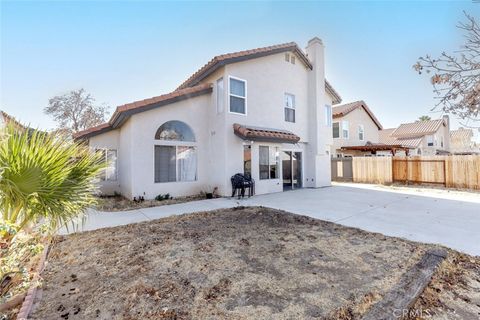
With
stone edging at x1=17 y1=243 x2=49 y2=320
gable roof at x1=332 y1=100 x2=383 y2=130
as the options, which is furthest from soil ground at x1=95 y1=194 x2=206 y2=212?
gable roof at x1=332 y1=100 x2=383 y2=130

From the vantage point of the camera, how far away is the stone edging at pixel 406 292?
9.09ft

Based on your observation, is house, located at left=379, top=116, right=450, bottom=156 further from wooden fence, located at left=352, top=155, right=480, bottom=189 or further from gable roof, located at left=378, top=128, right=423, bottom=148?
wooden fence, located at left=352, top=155, right=480, bottom=189

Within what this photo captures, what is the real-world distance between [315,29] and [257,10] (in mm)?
5628

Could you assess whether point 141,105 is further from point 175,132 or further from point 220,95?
point 220,95

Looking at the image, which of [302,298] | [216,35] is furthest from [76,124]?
[302,298]

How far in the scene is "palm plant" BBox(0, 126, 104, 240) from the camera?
270 centimetres

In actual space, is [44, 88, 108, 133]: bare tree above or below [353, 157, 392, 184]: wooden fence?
above

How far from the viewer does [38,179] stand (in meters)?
2.80

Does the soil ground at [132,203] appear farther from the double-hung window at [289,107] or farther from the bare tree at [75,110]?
the bare tree at [75,110]

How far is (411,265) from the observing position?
4.08 meters

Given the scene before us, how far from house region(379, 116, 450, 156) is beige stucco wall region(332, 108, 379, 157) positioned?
3784 millimetres

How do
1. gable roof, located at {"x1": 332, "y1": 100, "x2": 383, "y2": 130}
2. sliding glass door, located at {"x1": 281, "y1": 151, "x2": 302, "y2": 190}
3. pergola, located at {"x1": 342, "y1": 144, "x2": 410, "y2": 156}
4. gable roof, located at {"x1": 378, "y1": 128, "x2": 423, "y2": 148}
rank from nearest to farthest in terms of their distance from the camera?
sliding glass door, located at {"x1": 281, "y1": 151, "x2": 302, "y2": 190} < pergola, located at {"x1": 342, "y1": 144, "x2": 410, "y2": 156} < gable roof, located at {"x1": 332, "y1": 100, "x2": 383, "y2": 130} < gable roof, located at {"x1": 378, "y1": 128, "x2": 423, "y2": 148}

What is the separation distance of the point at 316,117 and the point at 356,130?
40.1ft

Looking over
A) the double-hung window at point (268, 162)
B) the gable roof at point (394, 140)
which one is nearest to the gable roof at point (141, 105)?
the double-hung window at point (268, 162)
